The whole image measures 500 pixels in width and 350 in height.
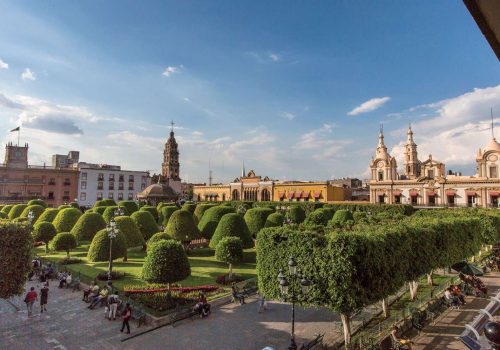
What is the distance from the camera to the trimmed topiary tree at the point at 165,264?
57.9 feet

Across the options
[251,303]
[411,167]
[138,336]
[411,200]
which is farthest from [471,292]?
[411,167]

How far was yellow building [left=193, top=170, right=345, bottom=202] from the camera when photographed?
2569 inches

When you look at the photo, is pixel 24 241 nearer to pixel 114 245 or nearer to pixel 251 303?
pixel 114 245

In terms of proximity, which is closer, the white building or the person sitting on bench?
the person sitting on bench

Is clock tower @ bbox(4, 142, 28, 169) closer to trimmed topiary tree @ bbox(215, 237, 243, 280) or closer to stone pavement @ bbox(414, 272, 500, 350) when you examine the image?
trimmed topiary tree @ bbox(215, 237, 243, 280)

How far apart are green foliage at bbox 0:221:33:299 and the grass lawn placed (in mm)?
7512

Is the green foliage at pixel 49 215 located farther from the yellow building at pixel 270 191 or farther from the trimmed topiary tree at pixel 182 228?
the yellow building at pixel 270 191

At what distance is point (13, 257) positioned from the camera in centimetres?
1371

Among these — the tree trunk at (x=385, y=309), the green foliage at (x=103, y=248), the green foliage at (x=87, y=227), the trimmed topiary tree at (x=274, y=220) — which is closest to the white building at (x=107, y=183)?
the green foliage at (x=87, y=227)

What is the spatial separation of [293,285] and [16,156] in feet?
250

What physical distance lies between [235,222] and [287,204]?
29.9m

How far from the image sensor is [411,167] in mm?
72062

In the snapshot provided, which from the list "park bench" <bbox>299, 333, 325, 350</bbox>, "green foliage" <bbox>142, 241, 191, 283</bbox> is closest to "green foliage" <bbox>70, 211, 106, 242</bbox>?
"green foliage" <bbox>142, 241, 191, 283</bbox>

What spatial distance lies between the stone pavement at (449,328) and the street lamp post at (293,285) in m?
5.13
